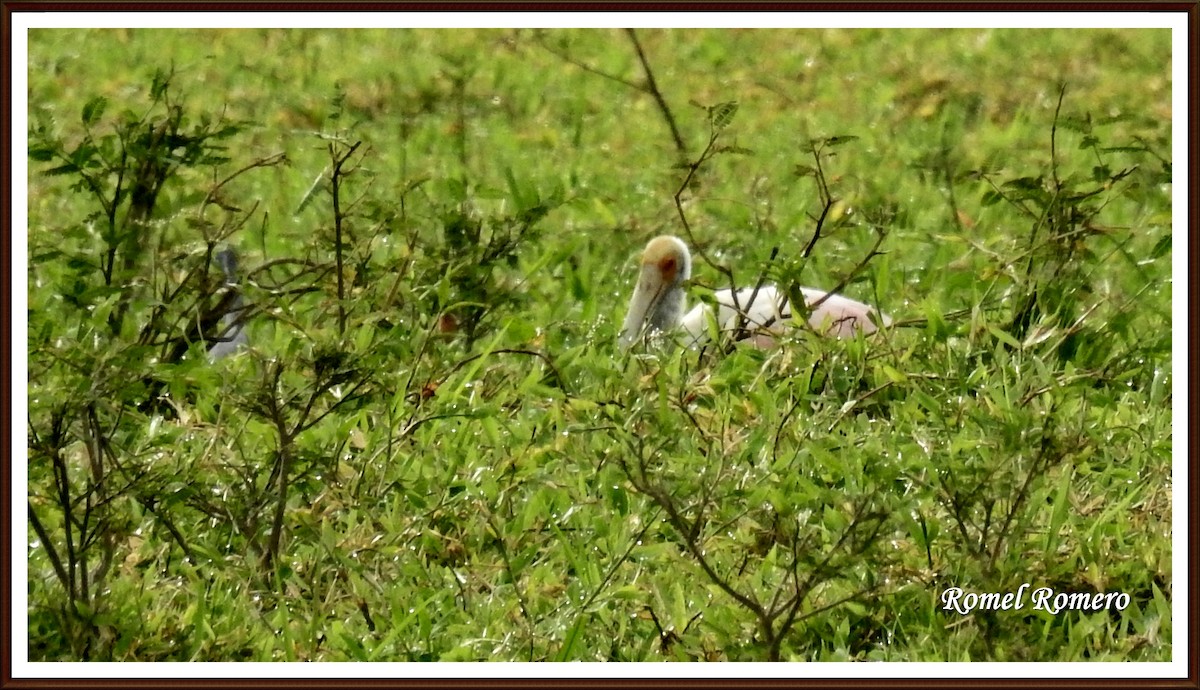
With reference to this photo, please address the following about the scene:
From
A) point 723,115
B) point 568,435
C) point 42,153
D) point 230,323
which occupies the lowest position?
point 568,435

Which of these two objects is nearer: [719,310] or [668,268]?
[719,310]

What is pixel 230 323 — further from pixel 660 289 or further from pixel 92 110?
pixel 660 289

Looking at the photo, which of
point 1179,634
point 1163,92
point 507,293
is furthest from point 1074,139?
point 1179,634

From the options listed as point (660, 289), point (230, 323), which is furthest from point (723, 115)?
point (230, 323)

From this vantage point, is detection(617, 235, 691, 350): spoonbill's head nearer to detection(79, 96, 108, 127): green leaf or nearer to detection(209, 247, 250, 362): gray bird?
detection(209, 247, 250, 362): gray bird
